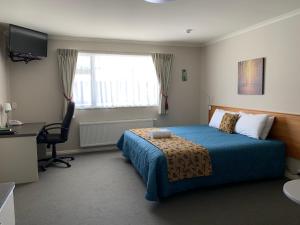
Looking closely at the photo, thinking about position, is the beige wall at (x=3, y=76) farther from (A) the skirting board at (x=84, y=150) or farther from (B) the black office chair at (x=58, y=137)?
(A) the skirting board at (x=84, y=150)

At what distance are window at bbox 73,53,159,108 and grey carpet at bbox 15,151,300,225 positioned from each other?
1.97m

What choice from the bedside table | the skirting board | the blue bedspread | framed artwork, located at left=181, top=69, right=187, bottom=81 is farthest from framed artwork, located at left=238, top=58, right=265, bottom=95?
the skirting board

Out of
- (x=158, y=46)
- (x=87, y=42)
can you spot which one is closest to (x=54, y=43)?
(x=87, y=42)

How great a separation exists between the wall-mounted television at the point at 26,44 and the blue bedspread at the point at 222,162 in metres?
2.51

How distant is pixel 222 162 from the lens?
3.15m

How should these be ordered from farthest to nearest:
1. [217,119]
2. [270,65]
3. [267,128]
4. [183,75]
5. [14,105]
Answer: [183,75]
[217,119]
[14,105]
[270,65]
[267,128]

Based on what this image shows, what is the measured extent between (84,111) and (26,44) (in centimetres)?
168

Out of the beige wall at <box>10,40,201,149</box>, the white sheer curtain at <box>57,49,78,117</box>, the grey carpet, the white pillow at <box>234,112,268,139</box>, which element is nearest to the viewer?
the grey carpet

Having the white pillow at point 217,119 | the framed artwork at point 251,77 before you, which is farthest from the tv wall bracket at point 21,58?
the framed artwork at point 251,77

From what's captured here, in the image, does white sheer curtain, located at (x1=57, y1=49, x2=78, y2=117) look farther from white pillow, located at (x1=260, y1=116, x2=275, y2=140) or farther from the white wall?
white pillow, located at (x1=260, y1=116, x2=275, y2=140)

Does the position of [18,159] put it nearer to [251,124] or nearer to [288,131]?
[251,124]

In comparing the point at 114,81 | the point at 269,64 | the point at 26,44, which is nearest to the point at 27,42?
the point at 26,44

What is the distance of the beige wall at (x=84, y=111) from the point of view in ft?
15.4

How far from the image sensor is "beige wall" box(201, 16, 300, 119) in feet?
11.4
